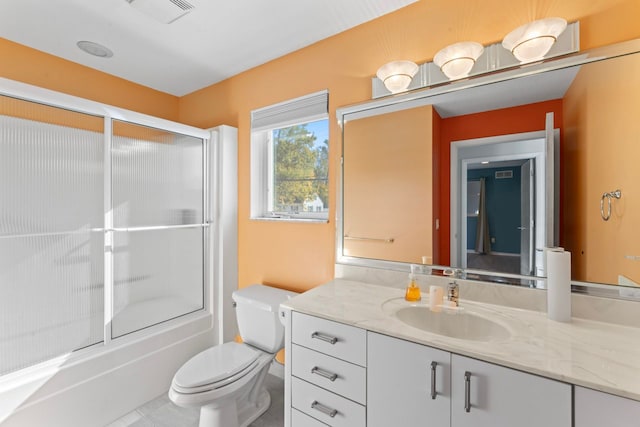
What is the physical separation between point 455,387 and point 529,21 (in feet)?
5.25

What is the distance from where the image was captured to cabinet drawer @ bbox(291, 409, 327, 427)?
1220 mm

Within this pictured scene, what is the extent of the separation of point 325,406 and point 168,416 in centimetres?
124

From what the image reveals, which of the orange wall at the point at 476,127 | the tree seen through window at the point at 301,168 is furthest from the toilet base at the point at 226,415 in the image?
the orange wall at the point at 476,127

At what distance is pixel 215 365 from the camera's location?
1.57 m

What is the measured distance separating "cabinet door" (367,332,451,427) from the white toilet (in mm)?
813

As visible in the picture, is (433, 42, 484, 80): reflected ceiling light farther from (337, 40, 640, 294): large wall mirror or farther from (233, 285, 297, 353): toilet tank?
(233, 285, 297, 353): toilet tank

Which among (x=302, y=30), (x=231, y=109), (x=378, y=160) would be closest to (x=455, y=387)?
(x=378, y=160)

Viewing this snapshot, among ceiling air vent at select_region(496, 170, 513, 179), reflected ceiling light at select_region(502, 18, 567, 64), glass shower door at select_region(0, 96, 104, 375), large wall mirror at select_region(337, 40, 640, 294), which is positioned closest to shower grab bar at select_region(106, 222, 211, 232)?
glass shower door at select_region(0, 96, 104, 375)

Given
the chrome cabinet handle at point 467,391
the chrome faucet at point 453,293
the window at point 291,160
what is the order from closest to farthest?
the chrome cabinet handle at point 467,391, the chrome faucet at point 453,293, the window at point 291,160

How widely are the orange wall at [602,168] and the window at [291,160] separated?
1.30 m

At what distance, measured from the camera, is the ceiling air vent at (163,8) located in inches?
60.1

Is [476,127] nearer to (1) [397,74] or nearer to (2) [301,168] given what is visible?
(1) [397,74]

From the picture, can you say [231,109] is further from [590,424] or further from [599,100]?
[590,424]

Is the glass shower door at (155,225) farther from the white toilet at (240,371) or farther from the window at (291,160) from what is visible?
the white toilet at (240,371)
